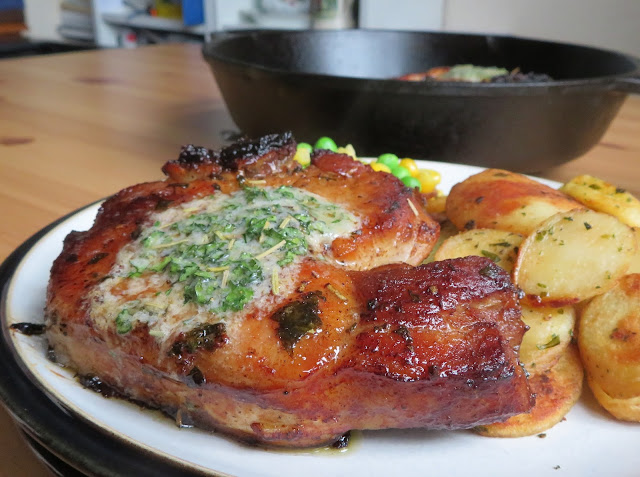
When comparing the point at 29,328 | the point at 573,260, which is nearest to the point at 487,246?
the point at 573,260

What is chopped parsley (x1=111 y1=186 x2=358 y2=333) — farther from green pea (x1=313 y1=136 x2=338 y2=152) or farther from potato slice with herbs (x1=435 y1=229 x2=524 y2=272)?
green pea (x1=313 y1=136 x2=338 y2=152)

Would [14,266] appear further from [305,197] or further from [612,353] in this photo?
[612,353]

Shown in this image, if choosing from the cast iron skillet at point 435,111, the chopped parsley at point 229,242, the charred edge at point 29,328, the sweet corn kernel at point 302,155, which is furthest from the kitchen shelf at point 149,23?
the charred edge at point 29,328

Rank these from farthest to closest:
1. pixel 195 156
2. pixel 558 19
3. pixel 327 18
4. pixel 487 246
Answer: pixel 327 18 → pixel 558 19 → pixel 195 156 → pixel 487 246

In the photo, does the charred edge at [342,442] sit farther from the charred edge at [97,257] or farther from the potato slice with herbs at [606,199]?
the potato slice with herbs at [606,199]

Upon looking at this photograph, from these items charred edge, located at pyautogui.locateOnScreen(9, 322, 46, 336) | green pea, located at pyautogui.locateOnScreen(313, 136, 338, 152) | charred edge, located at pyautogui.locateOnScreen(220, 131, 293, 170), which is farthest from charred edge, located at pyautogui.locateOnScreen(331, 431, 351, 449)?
green pea, located at pyautogui.locateOnScreen(313, 136, 338, 152)

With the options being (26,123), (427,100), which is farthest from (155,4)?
(427,100)

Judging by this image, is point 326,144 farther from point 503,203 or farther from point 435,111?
point 503,203
